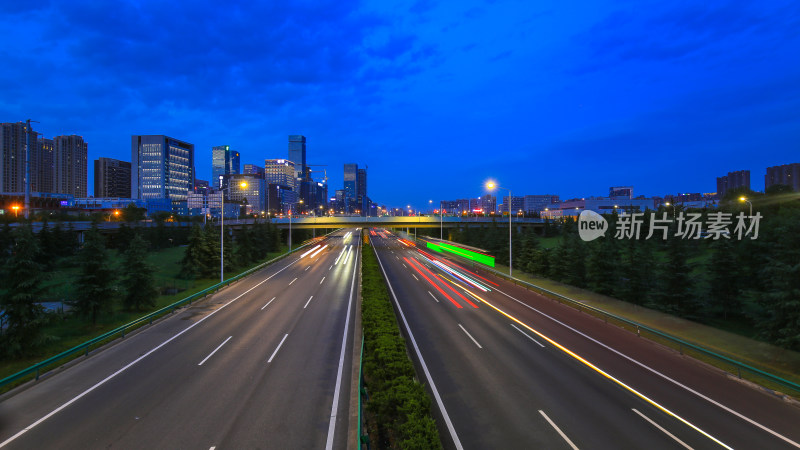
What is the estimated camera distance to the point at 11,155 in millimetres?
181000

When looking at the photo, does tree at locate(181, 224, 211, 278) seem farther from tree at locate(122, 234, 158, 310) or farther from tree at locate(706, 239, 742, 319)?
tree at locate(706, 239, 742, 319)

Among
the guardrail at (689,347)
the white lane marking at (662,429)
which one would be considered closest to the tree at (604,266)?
the guardrail at (689,347)

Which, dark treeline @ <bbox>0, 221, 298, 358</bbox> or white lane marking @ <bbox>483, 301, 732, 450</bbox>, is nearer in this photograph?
white lane marking @ <bbox>483, 301, 732, 450</bbox>

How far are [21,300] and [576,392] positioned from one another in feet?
75.5

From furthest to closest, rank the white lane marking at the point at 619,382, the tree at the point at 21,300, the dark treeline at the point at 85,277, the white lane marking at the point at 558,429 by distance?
1. the dark treeline at the point at 85,277
2. the tree at the point at 21,300
3. the white lane marking at the point at 619,382
4. the white lane marking at the point at 558,429

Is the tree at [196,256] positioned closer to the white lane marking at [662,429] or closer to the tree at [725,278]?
the white lane marking at [662,429]

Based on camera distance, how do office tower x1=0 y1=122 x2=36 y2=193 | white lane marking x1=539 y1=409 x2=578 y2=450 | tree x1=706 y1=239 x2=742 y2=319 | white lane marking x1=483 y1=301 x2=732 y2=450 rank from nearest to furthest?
1. white lane marking x1=539 y1=409 x2=578 y2=450
2. white lane marking x1=483 y1=301 x2=732 y2=450
3. tree x1=706 y1=239 x2=742 y2=319
4. office tower x1=0 y1=122 x2=36 y2=193

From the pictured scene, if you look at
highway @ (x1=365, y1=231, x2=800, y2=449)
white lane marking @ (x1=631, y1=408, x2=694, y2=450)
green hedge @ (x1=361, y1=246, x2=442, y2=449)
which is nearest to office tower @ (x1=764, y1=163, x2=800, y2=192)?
highway @ (x1=365, y1=231, x2=800, y2=449)

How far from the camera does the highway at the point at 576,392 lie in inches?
392

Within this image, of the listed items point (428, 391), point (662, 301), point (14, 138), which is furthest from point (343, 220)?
point (14, 138)

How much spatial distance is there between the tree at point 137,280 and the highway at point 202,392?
4.05m

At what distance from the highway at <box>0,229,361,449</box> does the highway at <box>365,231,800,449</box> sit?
12.5 feet

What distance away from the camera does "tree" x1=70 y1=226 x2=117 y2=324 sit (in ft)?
67.5

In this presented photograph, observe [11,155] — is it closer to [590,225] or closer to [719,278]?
[590,225]
